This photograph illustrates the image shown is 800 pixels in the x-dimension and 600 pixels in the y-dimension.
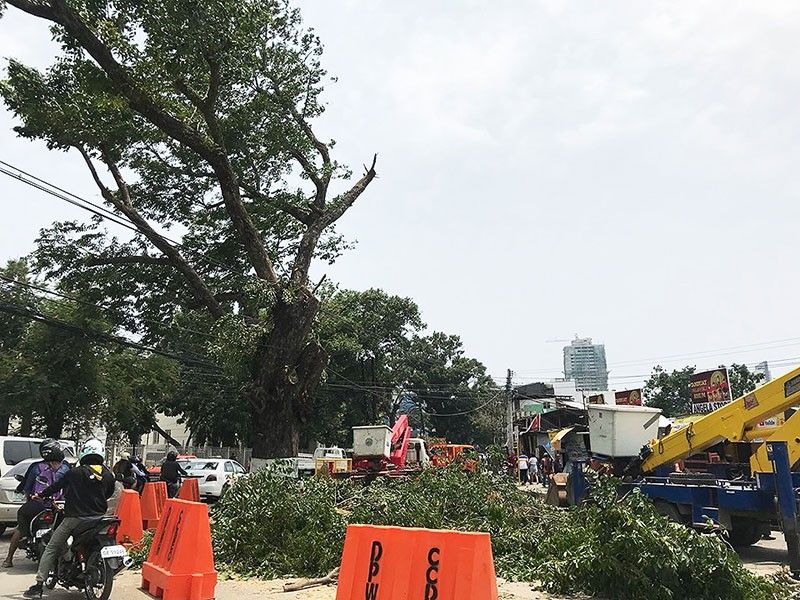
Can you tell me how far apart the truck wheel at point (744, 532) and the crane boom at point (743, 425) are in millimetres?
1269

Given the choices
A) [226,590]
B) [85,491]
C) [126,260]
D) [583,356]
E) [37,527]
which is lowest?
[226,590]

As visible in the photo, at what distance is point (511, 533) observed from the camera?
34.5 ft

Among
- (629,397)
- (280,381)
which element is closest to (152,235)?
(280,381)

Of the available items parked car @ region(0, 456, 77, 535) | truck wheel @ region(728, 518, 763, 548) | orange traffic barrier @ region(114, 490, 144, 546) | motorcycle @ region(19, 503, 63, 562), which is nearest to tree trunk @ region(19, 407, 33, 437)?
parked car @ region(0, 456, 77, 535)

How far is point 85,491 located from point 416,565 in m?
4.54

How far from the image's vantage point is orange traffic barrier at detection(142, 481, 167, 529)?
12.9m

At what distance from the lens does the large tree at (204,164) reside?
16406 mm

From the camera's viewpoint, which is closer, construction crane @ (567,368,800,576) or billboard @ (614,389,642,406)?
construction crane @ (567,368,800,576)

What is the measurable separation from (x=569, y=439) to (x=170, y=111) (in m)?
13.6

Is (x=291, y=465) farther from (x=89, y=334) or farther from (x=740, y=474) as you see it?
(x=89, y=334)

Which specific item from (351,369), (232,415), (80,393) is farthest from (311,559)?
(351,369)

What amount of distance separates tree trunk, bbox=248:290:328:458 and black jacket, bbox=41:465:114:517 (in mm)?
10741

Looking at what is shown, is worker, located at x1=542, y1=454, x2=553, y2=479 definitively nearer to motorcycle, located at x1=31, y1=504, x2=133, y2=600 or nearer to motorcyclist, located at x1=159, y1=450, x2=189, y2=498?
motorcyclist, located at x1=159, y1=450, x2=189, y2=498

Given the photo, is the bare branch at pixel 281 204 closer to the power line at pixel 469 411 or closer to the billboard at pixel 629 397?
the billboard at pixel 629 397
